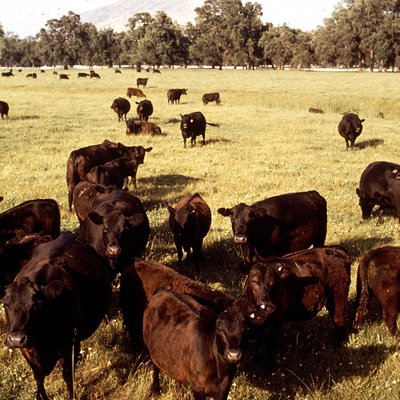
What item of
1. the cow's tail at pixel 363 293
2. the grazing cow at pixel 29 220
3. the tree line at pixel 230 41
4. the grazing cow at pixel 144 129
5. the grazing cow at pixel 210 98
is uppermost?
the tree line at pixel 230 41

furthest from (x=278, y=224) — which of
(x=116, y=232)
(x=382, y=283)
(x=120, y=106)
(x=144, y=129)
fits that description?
(x=120, y=106)

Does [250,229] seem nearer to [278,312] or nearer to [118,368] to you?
[278,312]

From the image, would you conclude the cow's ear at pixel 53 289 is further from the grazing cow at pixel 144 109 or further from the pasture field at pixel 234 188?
the grazing cow at pixel 144 109

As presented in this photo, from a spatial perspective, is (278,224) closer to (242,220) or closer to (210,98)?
(242,220)

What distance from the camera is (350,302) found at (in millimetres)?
6805

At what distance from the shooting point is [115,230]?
6629mm

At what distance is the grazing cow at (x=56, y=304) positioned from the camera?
394 cm

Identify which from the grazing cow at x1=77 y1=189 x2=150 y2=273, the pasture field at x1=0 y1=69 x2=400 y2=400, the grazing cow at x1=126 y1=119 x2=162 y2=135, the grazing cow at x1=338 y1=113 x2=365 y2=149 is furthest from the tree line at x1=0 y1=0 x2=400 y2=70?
the grazing cow at x1=77 y1=189 x2=150 y2=273

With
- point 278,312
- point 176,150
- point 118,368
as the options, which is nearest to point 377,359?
point 278,312

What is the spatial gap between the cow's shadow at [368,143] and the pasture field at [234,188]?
98 millimetres

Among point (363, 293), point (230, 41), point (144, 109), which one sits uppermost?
point (230, 41)

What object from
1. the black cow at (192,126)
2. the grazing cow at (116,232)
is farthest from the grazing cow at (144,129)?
the grazing cow at (116,232)

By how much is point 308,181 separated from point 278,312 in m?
9.37

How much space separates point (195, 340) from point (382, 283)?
290cm
